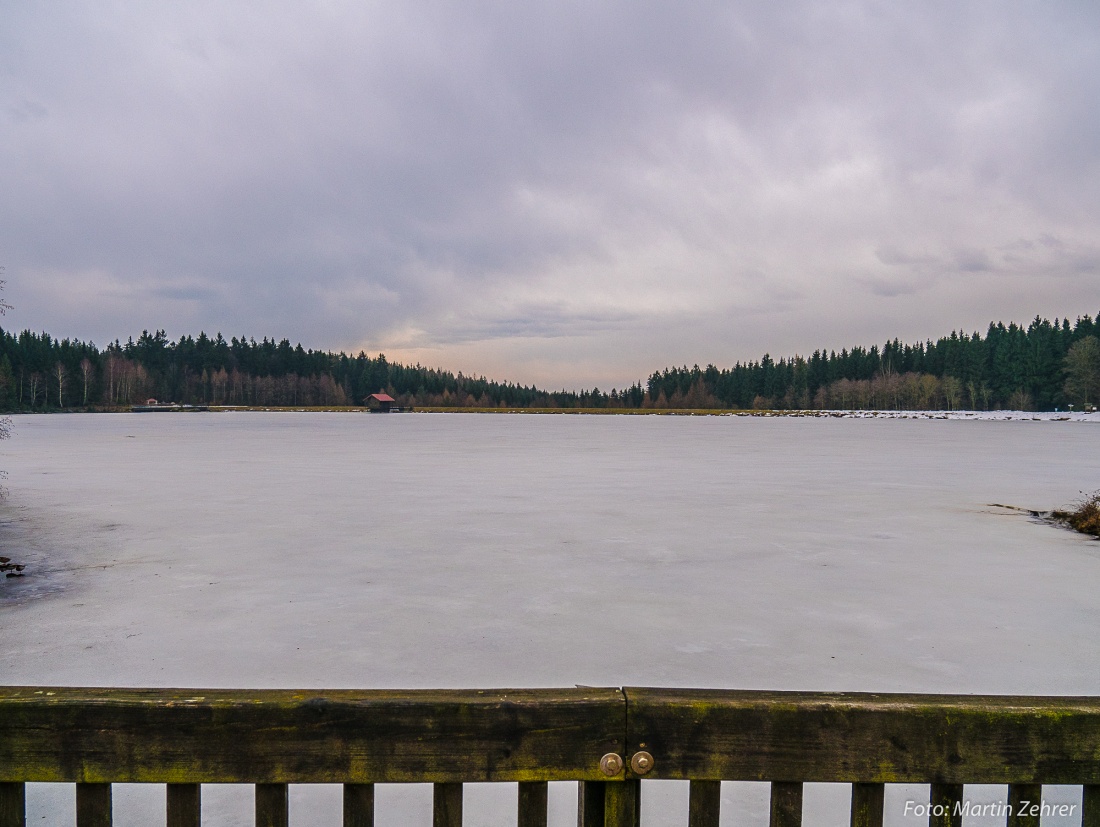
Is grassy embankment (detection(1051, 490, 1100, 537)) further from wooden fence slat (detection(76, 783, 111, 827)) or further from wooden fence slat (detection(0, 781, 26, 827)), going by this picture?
wooden fence slat (detection(0, 781, 26, 827))

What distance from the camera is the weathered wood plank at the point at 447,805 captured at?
170 cm

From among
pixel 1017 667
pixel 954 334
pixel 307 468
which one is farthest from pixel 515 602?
pixel 954 334

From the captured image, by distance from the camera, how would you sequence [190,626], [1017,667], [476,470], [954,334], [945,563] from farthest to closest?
1. [954,334]
2. [476,470]
3. [945,563]
4. [190,626]
5. [1017,667]

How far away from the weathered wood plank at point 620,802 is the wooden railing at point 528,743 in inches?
1.2

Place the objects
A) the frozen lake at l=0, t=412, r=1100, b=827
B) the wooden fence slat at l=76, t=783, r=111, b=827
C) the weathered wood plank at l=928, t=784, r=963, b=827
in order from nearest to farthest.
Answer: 1. the wooden fence slat at l=76, t=783, r=111, b=827
2. the weathered wood plank at l=928, t=784, r=963, b=827
3. the frozen lake at l=0, t=412, r=1100, b=827

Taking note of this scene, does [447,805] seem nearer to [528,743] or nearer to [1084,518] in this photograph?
[528,743]

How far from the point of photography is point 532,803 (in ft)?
5.67

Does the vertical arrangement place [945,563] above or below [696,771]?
below

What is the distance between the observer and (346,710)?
168 cm

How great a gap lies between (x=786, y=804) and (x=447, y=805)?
81cm

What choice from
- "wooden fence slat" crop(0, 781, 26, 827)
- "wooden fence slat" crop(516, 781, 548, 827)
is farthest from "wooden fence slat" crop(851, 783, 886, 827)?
"wooden fence slat" crop(0, 781, 26, 827)

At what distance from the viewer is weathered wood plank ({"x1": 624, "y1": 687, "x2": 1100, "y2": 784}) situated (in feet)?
5.54

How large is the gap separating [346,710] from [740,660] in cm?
410

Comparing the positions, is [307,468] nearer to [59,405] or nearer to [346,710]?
[346,710]
